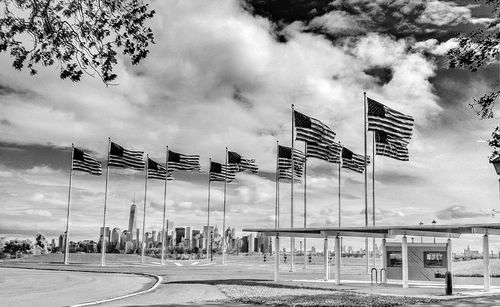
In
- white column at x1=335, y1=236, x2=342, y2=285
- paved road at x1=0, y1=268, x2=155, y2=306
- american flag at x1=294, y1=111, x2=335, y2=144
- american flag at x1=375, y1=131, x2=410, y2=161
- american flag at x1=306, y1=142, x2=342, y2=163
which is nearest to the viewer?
Result: paved road at x1=0, y1=268, x2=155, y2=306

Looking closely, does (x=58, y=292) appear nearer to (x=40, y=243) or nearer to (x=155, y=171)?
(x=155, y=171)

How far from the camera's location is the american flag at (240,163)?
50125 mm

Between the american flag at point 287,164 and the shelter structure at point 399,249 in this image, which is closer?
the shelter structure at point 399,249

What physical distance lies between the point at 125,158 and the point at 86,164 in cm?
396

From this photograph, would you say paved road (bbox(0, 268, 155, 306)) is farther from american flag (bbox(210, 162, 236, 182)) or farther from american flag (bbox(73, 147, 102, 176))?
american flag (bbox(210, 162, 236, 182))

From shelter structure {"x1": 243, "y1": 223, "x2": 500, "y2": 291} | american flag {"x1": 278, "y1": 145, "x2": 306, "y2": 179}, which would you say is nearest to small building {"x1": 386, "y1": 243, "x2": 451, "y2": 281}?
shelter structure {"x1": 243, "y1": 223, "x2": 500, "y2": 291}

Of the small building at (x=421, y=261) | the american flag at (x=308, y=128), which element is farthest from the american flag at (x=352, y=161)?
the small building at (x=421, y=261)

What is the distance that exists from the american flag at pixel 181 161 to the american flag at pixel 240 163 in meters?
3.07

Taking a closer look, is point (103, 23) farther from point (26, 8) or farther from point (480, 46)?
point (480, 46)

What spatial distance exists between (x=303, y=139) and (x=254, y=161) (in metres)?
14.5

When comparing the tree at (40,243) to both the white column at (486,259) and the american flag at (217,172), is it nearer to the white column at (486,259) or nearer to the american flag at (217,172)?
the american flag at (217,172)

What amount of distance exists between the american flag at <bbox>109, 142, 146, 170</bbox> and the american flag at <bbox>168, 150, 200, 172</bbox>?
3.07 m

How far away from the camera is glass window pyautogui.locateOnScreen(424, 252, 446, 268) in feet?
99.8

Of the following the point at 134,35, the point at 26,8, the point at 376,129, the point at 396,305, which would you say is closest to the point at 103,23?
the point at 134,35
